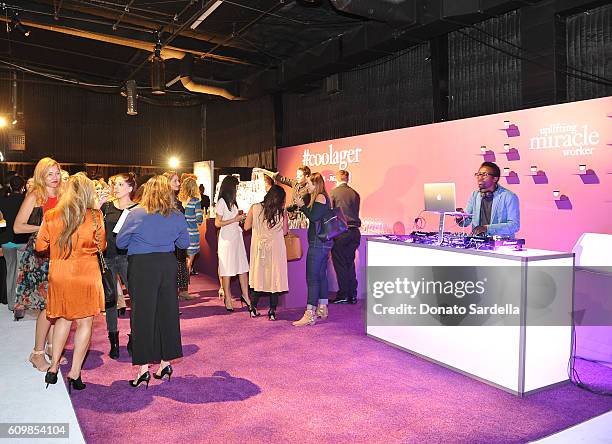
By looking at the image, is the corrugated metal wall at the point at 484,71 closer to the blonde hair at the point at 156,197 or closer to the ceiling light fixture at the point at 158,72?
the blonde hair at the point at 156,197

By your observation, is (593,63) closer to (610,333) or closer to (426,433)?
(610,333)

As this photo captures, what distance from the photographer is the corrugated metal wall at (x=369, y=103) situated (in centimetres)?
766

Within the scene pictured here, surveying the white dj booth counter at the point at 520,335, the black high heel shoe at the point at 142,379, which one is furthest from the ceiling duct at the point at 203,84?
A: the black high heel shoe at the point at 142,379

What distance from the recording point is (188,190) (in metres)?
6.82

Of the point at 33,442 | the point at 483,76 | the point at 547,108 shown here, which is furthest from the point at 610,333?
the point at 33,442

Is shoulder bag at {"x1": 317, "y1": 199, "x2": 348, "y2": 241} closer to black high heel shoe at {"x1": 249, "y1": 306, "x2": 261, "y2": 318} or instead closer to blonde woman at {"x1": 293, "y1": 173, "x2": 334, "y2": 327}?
blonde woman at {"x1": 293, "y1": 173, "x2": 334, "y2": 327}

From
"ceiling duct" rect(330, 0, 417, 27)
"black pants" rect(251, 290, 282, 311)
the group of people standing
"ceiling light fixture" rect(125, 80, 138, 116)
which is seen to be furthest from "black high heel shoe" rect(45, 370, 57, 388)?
"ceiling light fixture" rect(125, 80, 138, 116)

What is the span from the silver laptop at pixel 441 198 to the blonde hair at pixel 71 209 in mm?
2604

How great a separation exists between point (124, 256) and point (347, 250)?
9.73 ft

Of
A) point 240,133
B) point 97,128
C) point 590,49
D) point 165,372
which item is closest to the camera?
point 165,372

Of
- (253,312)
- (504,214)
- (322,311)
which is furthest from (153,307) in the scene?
(504,214)

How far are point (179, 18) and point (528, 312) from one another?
22.3ft

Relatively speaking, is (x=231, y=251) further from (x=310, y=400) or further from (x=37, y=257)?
(x=310, y=400)

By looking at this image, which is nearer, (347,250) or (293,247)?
(293,247)
